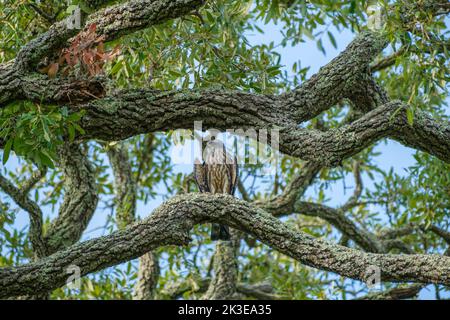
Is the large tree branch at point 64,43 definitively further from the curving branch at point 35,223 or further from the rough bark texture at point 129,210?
the rough bark texture at point 129,210

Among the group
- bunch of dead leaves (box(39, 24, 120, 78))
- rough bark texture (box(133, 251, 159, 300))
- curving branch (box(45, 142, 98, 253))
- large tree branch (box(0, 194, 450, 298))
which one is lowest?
large tree branch (box(0, 194, 450, 298))

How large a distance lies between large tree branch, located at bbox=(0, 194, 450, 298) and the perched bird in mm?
2363

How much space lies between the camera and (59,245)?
5.75 meters

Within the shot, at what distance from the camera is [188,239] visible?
14.1ft

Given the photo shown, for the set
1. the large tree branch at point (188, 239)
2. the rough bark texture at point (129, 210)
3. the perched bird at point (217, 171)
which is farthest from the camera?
the rough bark texture at point (129, 210)

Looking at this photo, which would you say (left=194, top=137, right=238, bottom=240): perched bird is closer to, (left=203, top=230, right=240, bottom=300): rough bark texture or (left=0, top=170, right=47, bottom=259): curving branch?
(left=203, top=230, right=240, bottom=300): rough bark texture

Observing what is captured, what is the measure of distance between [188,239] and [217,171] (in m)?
2.48

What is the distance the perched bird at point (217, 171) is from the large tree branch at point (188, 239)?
7.75 feet

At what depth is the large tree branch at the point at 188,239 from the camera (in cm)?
411

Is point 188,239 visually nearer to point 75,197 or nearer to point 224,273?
point 75,197

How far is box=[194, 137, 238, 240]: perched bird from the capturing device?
6.73 metres

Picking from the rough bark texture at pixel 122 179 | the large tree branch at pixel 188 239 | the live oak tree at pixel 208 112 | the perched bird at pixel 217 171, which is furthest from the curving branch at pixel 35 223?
the perched bird at pixel 217 171

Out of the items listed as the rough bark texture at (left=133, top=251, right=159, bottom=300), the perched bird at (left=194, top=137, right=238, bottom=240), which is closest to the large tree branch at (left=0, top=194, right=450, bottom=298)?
the perched bird at (left=194, top=137, right=238, bottom=240)

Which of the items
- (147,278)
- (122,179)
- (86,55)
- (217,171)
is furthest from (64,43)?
(147,278)
